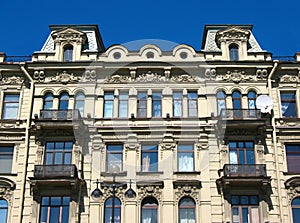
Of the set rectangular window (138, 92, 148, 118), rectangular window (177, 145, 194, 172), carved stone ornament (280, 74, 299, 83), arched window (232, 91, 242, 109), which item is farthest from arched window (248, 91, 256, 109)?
rectangular window (138, 92, 148, 118)

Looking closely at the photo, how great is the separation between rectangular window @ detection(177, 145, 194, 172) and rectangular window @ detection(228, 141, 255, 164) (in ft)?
6.00

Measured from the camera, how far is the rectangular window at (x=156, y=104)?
2773cm

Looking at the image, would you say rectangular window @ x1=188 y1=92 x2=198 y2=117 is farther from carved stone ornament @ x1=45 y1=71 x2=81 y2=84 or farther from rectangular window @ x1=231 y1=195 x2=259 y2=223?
carved stone ornament @ x1=45 y1=71 x2=81 y2=84

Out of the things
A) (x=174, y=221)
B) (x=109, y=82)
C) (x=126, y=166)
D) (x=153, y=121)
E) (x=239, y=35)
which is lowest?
(x=174, y=221)

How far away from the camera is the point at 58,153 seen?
87.3 feet

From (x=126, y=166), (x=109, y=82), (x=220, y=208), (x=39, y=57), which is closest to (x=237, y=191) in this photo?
(x=220, y=208)

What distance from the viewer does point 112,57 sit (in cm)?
2870

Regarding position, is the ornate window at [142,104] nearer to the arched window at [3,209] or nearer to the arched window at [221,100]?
the arched window at [221,100]

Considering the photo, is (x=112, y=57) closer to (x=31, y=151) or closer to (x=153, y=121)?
(x=153, y=121)

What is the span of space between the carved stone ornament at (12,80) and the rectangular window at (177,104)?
7776 mm

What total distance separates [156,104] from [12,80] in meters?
7.43

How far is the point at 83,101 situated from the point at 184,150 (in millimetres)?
5616

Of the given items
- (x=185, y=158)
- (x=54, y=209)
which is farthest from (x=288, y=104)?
(x=54, y=209)

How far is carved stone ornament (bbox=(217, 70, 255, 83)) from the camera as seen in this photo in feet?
92.6
